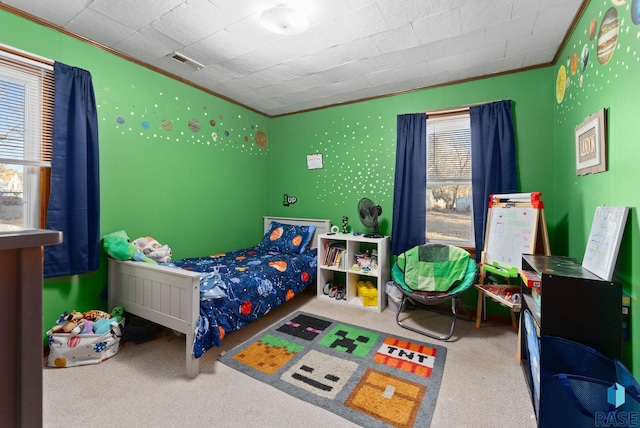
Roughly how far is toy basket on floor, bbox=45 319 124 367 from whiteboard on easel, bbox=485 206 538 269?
3205mm

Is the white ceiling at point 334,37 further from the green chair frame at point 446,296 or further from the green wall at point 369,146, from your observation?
the green chair frame at point 446,296

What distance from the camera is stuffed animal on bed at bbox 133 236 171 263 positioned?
2.53 metres

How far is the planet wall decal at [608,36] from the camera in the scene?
1514 mm

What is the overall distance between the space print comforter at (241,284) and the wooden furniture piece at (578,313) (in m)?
1.91

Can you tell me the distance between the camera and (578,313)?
1.47 m

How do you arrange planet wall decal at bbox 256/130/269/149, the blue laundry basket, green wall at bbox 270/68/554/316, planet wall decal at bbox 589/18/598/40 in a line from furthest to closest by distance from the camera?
planet wall decal at bbox 256/130/269/149, green wall at bbox 270/68/554/316, planet wall decal at bbox 589/18/598/40, the blue laundry basket

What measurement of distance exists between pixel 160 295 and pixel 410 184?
2.61 meters

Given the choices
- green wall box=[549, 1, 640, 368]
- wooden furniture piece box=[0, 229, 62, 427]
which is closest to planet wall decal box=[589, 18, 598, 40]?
green wall box=[549, 1, 640, 368]

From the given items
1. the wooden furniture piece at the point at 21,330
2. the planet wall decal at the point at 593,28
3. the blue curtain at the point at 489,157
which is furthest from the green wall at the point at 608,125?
the wooden furniture piece at the point at 21,330

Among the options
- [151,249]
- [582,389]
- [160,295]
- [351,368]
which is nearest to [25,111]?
[151,249]

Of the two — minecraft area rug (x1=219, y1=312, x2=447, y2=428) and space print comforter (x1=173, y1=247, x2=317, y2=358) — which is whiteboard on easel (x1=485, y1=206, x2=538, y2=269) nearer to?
minecraft area rug (x1=219, y1=312, x2=447, y2=428)

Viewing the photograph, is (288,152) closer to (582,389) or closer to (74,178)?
(74,178)

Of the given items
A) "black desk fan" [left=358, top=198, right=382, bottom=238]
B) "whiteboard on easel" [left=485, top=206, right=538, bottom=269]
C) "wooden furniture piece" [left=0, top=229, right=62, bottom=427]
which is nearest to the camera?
"wooden furniture piece" [left=0, top=229, right=62, bottom=427]

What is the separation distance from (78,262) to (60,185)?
1.96 ft
